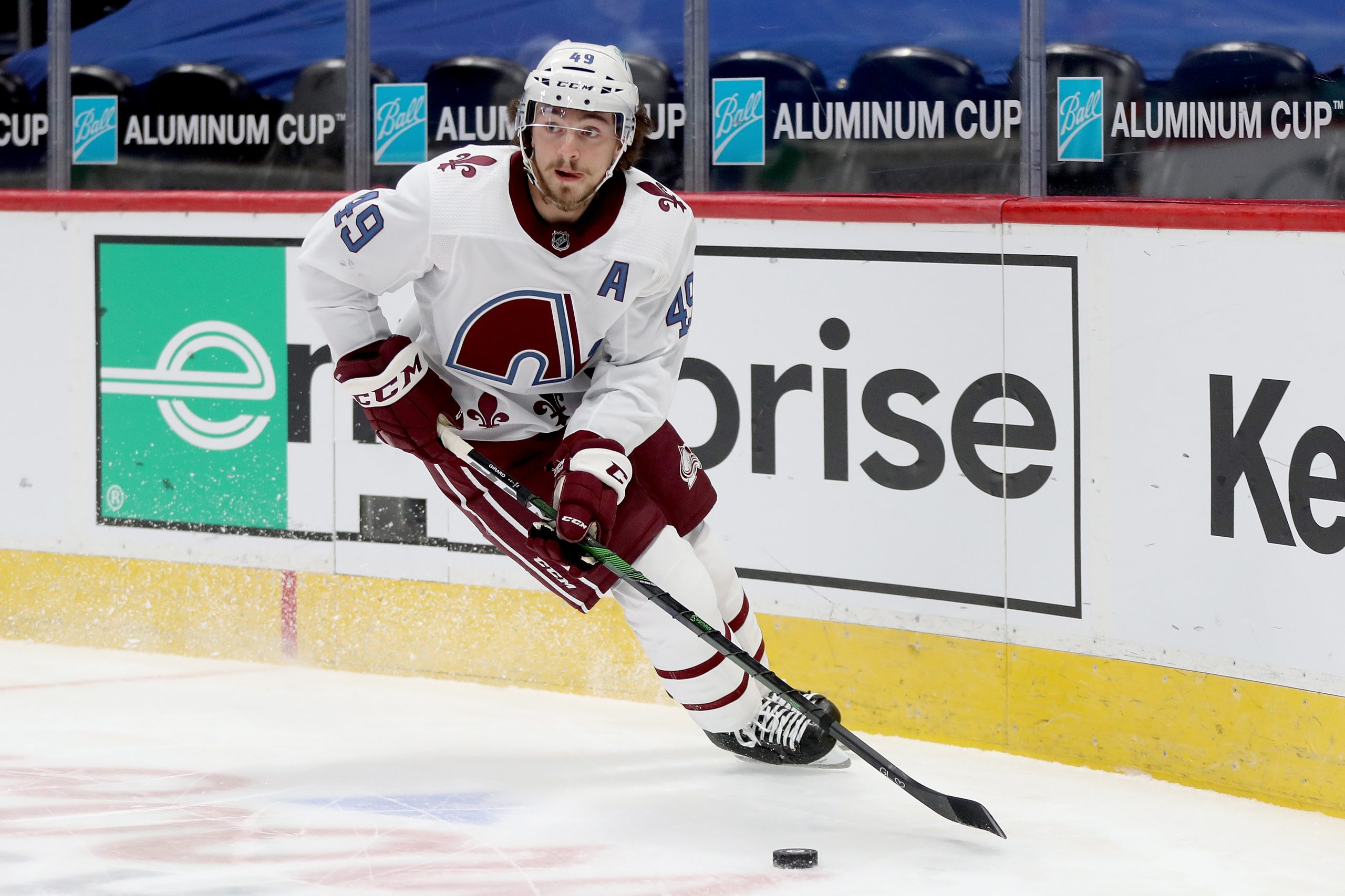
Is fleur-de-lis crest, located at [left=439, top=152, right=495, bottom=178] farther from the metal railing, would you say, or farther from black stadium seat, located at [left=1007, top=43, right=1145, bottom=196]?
black stadium seat, located at [left=1007, top=43, right=1145, bottom=196]

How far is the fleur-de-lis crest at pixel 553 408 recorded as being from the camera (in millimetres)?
3016

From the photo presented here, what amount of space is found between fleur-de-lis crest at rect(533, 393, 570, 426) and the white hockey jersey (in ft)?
0.17

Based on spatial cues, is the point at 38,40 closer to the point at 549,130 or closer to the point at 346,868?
the point at 549,130

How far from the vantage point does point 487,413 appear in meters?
2.99

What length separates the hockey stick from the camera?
2.63 meters

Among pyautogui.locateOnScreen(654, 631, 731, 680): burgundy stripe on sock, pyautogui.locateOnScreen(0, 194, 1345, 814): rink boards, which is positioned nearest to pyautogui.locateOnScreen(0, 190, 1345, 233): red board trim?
pyautogui.locateOnScreen(0, 194, 1345, 814): rink boards

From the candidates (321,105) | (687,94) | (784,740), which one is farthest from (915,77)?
(321,105)

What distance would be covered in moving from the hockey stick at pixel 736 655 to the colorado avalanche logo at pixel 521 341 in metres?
0.14

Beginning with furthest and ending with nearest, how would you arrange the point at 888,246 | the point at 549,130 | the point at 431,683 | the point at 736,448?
the point at 431,683 < the point at 736,448 < the point at 888,246 < the point at 549,130

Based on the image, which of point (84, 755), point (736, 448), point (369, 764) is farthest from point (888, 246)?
point (84, 755)

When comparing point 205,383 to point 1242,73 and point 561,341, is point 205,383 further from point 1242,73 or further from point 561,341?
point 1242,73

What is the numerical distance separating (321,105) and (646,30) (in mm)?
768

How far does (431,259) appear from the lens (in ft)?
9.29

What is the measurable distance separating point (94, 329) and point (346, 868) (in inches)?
75.7
